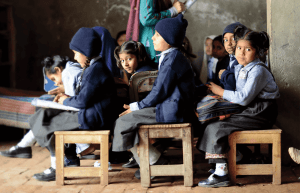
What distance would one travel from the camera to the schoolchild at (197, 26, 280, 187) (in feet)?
7.80

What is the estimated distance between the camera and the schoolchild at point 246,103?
7.80ft

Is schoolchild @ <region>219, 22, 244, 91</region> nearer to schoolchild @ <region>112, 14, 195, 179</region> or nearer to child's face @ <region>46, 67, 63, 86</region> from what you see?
schoolchild @ <region>112, 14, 195, 179</region>

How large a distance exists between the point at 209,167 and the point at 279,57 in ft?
3.63

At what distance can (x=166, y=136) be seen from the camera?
2428 mm

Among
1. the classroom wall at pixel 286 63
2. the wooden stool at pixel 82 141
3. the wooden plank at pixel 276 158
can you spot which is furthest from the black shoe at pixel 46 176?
the classroom wall at pixel 286 63

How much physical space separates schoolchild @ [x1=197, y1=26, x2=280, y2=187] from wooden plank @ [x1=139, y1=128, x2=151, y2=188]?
38cm

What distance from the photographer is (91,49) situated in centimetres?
260

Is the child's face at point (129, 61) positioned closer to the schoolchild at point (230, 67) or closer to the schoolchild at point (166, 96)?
the schoolchild at point (166, 96)

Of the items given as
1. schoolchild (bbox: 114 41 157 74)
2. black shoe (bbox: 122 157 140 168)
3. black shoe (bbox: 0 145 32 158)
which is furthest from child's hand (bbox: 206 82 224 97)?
black shoe (bbox: 0 145 32 158)

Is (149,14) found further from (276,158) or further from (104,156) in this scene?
(276,158)

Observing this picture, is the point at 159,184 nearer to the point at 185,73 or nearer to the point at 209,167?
the point at 209,167

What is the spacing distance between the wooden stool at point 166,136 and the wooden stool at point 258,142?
0.30 m

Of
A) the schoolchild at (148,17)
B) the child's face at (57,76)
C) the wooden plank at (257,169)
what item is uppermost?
the schoolchild at (148,17)

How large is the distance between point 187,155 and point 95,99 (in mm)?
800
